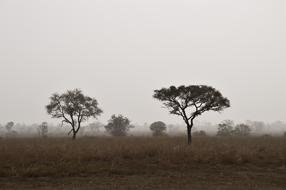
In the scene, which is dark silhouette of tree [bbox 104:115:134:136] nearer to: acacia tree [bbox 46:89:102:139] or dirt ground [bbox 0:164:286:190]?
acacia tree [bbox 46:89:102:139]

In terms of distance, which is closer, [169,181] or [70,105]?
[169,181]

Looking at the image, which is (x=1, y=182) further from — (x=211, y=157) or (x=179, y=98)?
(x=179, y=98)

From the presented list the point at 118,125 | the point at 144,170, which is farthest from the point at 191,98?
the point at 118,125

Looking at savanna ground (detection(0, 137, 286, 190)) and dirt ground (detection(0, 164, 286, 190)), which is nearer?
dirt ground (detection(0, 164, 286, 190))

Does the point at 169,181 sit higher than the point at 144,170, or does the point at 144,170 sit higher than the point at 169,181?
the point at 144,170

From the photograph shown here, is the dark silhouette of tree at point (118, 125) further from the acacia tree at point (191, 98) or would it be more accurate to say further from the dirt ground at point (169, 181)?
→ the dirt ground at point (169, 181)

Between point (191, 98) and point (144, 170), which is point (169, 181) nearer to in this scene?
point (144, 170)

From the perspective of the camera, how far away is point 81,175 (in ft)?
47.0

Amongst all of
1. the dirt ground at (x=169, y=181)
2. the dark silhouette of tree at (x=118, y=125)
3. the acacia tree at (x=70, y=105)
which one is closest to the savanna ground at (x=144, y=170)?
the dirt ground at (x=169, y=181)

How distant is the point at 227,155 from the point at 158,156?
4656 millimetres

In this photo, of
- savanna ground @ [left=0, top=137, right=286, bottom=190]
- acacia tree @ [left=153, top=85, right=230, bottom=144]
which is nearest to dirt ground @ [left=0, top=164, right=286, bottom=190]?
savanna ground @ [left=0, top=137, right=286, bottom=190]

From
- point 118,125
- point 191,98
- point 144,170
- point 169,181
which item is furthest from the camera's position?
point 118,125

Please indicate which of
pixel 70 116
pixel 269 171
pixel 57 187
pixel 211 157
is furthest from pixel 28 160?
pixel 70 116

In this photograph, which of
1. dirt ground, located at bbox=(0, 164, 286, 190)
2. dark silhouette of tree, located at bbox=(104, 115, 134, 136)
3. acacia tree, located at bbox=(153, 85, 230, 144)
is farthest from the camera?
dark silhouette of tree, located at bbox=(104, 115, 134, 136)
